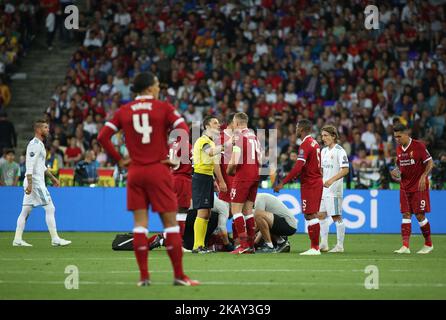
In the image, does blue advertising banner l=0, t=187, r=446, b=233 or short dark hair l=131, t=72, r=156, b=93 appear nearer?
short dark hair l=131, t=72, r=156, b=93

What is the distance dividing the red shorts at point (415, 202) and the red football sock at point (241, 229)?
119 inches

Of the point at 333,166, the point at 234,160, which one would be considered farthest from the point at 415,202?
the point at 234,160

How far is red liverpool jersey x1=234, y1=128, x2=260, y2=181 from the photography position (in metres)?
16.2

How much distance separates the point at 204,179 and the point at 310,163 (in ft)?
6.27

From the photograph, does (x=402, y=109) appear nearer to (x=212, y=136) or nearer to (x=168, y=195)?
(x=212, y=136)

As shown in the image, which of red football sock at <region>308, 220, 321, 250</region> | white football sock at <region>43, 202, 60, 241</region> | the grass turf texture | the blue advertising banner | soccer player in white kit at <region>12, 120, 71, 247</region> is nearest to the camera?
the grass turf texture

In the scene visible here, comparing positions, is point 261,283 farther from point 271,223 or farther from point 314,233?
point 271,223

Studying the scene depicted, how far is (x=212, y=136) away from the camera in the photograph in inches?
650

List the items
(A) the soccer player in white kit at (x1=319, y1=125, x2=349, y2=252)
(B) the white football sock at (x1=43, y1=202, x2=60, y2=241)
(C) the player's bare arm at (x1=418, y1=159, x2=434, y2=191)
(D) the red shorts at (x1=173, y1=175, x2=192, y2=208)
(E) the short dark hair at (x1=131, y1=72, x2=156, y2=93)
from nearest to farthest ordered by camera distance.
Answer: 1. (E) the short dark hair at (x1=131, y1=72, x2=156, y2=93)
2. (D) the red shorts at (x1=173, y1=175, x2=192, y2=208)
3. (C) the player's bare arm at (x1=418, y1=159, x2=434, y2=191)
4. (A) the soccer player in white kit at (x1=319, y1=125, x2=349, y2=252)
5. (B) the white football sock at (x1=43, y1=202, x2=60, y2=241)

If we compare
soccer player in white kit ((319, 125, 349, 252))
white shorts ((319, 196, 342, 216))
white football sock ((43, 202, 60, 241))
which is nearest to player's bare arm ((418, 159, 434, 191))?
soccer player in white kit ((319, 125, 349, 252))

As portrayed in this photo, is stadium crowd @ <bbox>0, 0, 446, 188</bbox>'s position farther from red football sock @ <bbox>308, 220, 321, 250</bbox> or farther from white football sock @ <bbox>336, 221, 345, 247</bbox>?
red football sock @ <bbox>308, 220, 321, 250</bbox>

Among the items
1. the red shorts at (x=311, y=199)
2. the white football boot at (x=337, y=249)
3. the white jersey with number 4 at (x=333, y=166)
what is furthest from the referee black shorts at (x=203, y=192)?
the white jersey with number 4 at (x=333, y=166)

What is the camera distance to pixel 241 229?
53.2 feet

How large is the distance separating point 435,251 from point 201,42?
675 inches
